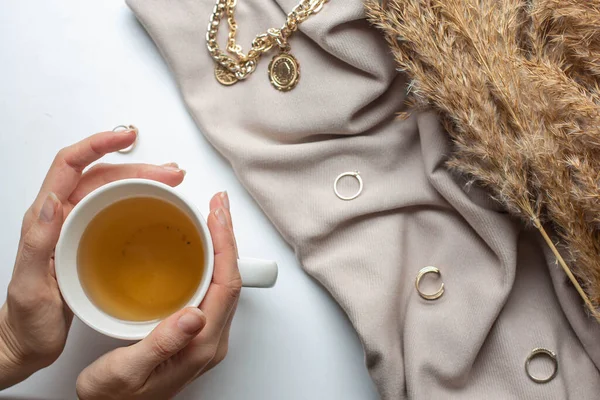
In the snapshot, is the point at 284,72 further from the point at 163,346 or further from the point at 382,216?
the point at 163,346

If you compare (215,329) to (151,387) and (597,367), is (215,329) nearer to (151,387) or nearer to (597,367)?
(151,387)

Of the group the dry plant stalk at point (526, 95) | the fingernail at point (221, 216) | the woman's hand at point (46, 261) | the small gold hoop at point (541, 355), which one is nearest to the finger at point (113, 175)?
the woman's hand at point (46, 261)

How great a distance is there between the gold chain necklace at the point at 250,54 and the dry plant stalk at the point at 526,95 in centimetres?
15

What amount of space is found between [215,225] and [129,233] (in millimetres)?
143

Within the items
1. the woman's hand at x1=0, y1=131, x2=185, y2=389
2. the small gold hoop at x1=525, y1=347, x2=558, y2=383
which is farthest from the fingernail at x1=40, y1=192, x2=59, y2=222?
the small gold hoop at x1=525, y1=347, x2=558, y2=383

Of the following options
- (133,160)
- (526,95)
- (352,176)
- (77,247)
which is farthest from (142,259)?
(526,95)

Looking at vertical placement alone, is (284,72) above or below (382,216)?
above

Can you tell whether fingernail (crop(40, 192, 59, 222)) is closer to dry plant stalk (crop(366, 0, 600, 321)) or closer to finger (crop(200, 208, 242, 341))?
finger (crop(200, 208, 242, 341))

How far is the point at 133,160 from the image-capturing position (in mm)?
900

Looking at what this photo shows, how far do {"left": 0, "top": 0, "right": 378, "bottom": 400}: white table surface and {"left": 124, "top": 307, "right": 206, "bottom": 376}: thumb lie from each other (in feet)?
0.79

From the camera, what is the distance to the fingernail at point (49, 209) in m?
0.65

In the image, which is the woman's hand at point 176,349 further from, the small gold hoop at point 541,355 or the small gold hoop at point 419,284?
the small gold hoop at point 541,355

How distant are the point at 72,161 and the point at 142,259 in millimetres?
147

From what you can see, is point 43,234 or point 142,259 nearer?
point 43,234
